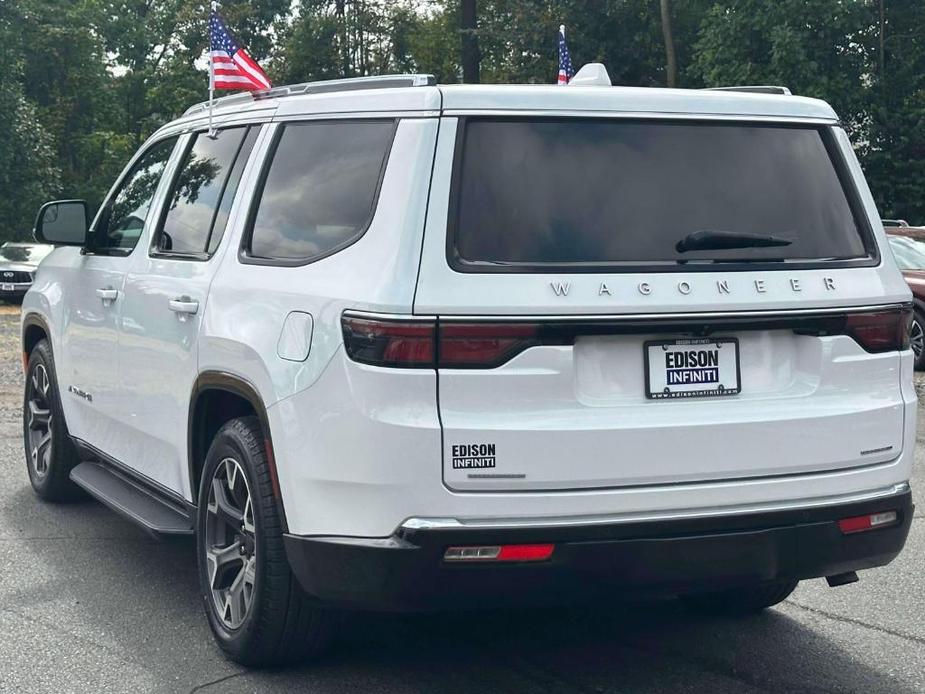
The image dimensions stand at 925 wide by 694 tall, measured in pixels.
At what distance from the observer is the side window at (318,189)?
4.07 m

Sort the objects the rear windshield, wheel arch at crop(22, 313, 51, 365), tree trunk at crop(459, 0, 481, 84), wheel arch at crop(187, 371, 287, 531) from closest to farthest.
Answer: the rear windshield, wheel arch at crop(187, 371, 287, 531), wheel arch at crop(22, 313, 51, 365), tree trunk at crop(459, 0, 481, 84)

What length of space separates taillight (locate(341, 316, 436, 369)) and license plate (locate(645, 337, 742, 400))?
26.1 inches

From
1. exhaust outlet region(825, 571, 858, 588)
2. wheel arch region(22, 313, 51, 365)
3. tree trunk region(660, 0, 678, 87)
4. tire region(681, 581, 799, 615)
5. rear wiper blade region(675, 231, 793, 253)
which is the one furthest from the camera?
tree trunk region(660, 0, 678, 87)

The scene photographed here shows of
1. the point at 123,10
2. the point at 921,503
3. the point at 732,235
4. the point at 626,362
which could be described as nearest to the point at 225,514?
the point at 626,362

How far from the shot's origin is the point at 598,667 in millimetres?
4504

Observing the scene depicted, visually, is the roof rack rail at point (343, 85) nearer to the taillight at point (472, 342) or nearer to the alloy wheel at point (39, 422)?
the taillight at point (472, 342)

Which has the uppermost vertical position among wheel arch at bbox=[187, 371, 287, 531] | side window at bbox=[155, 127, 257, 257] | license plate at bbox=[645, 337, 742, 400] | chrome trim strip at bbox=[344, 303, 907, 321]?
side window at bbox=[155, 127, 257, 257]

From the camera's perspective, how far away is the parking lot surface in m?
4.35

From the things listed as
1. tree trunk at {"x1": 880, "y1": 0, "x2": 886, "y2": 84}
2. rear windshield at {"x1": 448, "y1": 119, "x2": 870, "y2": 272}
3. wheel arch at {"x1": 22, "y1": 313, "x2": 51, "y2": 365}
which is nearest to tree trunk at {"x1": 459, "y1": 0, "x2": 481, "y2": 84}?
tree trunk at {"x1": 880, "y1": 0, "x2": 886, "y2": 84}

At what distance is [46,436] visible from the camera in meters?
7.08

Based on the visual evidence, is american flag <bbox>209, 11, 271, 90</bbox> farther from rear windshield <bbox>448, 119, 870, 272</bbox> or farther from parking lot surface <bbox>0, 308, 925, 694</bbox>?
rear windshield <bbox>448, 119, 870, 272</bbox>

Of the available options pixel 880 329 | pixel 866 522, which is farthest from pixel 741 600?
pixel 880 329

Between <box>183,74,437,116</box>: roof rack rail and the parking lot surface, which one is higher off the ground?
<box>183,74,437,116</box>: roof rack rail

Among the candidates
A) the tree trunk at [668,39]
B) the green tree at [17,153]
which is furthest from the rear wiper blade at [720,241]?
the green tree at [17,153]
